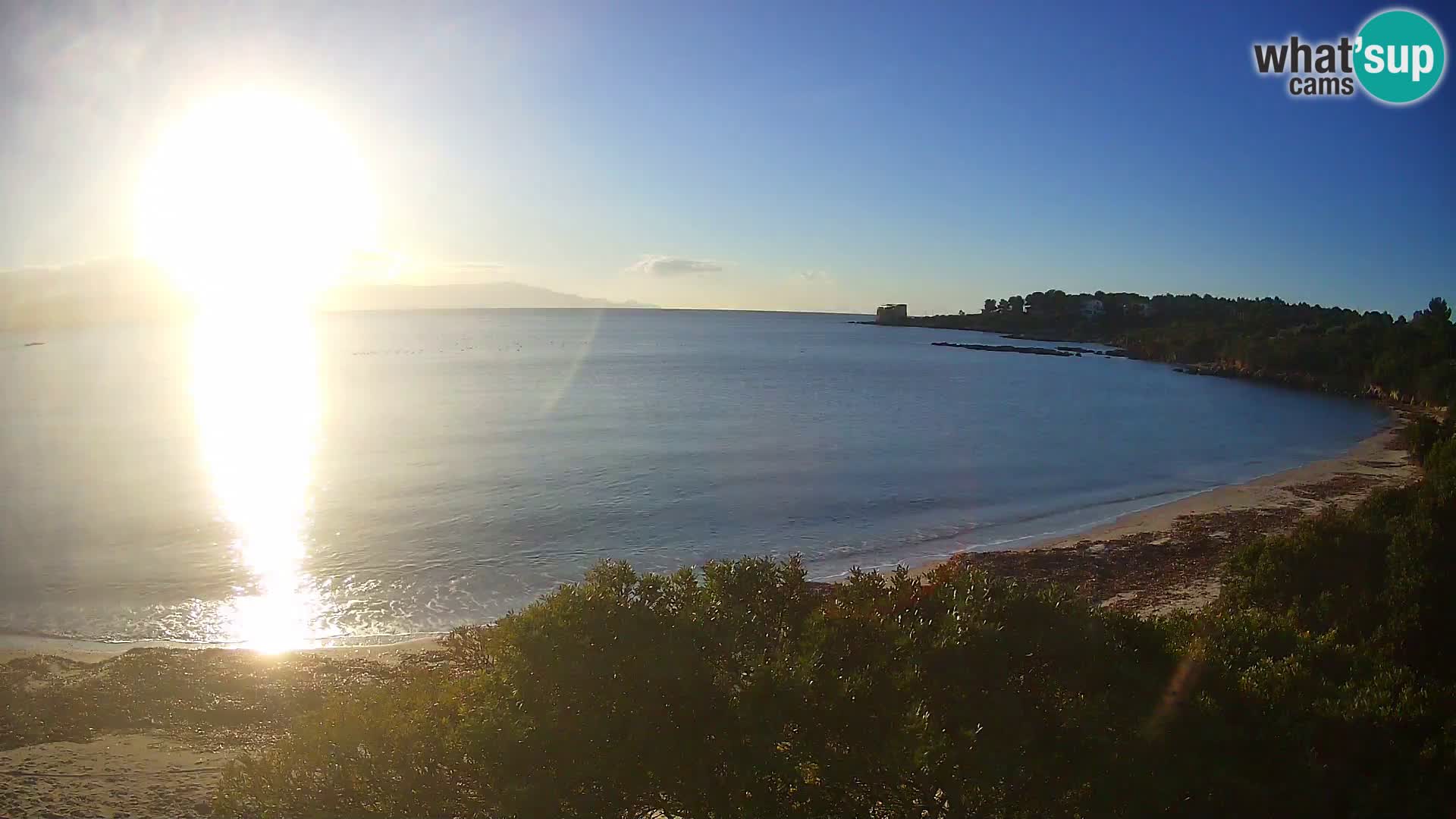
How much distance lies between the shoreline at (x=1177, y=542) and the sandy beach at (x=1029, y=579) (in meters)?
0.04

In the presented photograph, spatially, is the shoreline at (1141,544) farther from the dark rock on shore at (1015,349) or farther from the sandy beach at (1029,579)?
the dark rock on shore at (1015,349)

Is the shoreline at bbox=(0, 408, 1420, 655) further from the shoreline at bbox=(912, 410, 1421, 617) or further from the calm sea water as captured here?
the calm sea water

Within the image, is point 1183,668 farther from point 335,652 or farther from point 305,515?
point 305,515

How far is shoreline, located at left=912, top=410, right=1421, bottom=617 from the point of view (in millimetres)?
16531

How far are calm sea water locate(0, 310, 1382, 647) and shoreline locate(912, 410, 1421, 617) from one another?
1633mm

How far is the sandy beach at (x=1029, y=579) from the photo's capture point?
8.77 metres

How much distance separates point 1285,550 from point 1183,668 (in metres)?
6.18

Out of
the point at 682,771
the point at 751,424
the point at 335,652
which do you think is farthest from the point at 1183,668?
the point at 751,424

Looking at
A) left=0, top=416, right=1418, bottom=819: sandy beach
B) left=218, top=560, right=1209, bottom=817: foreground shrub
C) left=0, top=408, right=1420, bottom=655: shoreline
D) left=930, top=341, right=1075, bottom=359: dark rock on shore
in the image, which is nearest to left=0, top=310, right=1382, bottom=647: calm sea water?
left=0, top=408, right=1420, bottom=655: shoreline

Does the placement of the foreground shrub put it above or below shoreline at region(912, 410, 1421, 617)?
above

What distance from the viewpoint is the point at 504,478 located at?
29094 mm

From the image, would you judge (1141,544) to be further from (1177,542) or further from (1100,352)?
(1100,352)

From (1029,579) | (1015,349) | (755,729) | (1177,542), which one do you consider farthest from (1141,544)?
(1015,349)

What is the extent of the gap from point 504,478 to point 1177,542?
818 inches
